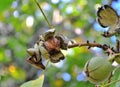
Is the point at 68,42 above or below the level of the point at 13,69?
above

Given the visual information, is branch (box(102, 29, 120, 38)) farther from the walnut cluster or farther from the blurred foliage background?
the blurred foliage background

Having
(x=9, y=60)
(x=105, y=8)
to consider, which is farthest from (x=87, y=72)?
(x=9, y=60)

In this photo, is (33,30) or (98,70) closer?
(98,70)

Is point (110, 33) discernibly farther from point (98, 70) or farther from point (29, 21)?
point (29, 21)

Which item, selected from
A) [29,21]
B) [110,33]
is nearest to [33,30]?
[29,21]

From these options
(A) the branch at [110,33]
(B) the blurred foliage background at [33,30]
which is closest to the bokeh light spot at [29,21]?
(B) the blurred foliage background at [33,30]

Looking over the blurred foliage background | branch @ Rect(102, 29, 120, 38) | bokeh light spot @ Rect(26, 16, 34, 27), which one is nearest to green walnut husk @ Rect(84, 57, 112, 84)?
branch @ Rect(102, 29, 120, 38)

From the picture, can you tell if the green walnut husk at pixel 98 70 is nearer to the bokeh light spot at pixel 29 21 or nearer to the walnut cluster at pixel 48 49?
the walnut cluster at pixel 48 49

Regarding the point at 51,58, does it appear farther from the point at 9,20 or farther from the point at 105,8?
the point at 9,20
